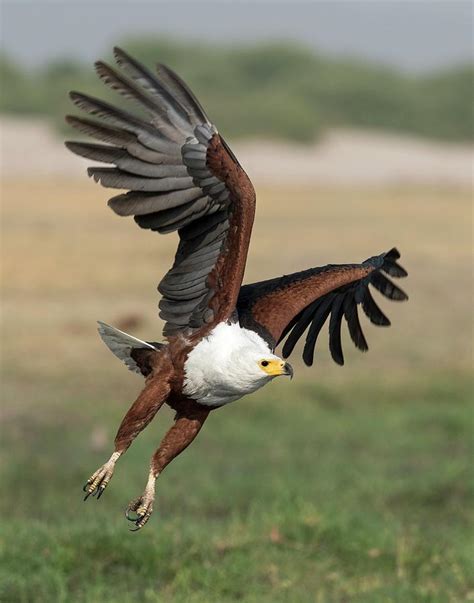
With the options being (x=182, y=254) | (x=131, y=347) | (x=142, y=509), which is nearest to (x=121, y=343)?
(x=131, y=347)

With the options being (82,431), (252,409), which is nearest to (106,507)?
(82,431)

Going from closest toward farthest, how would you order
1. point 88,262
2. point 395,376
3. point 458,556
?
point 458,556, point 395,376, point 88,262

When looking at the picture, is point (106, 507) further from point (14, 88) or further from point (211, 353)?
point (14, 88)

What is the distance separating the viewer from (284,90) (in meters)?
52.9

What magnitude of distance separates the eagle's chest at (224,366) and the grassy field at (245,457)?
2.19 metres

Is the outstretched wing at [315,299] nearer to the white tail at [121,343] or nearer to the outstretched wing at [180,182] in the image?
the outstretched wing at [180,182]

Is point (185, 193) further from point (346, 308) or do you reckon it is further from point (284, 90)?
point (284, 90)

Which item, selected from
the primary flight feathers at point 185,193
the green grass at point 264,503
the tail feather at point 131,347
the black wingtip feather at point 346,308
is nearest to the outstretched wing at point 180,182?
the primary flight feathers at point 185,193

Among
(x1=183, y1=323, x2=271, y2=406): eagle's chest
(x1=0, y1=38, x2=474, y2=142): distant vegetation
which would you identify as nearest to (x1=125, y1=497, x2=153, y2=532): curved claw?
(x1=183, y1=323, x2=271, y2=406): eagle's chest

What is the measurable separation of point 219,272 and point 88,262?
14762 millimetres

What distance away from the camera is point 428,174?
1598 inches

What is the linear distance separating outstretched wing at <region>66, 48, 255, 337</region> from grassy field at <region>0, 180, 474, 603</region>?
2216mm

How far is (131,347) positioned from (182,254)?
419 mm

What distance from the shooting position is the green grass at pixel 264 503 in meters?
7.00
